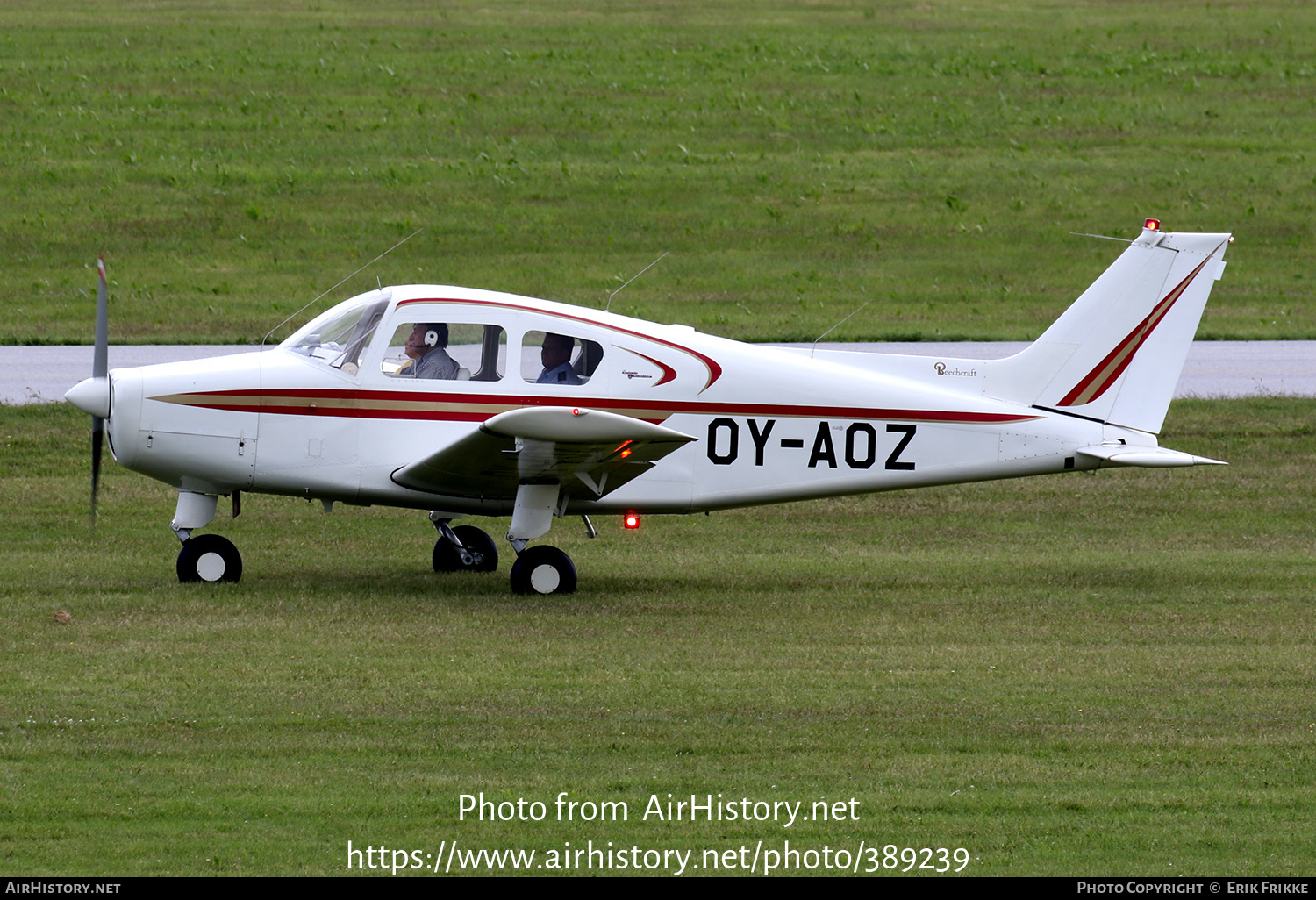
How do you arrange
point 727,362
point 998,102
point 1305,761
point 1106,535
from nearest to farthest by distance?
point 1305,761, point 727,362, point 1106,535, point 998,102

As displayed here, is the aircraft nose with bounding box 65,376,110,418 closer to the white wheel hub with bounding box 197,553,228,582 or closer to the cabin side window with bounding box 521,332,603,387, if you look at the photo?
the white wheel hub with bounding box 197,553,228,582

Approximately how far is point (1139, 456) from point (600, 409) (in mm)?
4321

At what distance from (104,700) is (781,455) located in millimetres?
5658

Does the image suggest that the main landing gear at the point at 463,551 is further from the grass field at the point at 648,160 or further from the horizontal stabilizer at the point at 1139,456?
the grass field at the point at 648,160

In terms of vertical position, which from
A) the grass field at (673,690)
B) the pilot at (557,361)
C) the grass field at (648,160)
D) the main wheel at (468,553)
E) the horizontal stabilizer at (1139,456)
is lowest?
the grass field at (673,690)

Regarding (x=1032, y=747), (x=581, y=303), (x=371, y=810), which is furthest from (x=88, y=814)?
(x=581, y=303)

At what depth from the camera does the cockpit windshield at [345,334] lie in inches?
472

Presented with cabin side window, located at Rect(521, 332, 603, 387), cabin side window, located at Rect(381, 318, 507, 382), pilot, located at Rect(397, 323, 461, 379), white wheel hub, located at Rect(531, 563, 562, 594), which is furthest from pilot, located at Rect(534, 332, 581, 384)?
white wheel hub, located at Rect(531, 563, 562, 594)

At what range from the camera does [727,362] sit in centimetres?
1228

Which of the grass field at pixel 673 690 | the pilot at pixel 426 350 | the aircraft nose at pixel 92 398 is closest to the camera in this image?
the grass field at pixel 673 690

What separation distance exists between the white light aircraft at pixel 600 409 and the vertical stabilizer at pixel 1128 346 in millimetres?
16

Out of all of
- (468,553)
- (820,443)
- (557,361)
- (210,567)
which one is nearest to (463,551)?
(468,553)

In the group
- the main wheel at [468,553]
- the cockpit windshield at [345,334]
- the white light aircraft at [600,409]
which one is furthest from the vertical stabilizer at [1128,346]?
the cockpit windshield at [345,334]

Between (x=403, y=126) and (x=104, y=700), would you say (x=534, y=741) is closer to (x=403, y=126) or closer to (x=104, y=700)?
(x=104, y=700)
